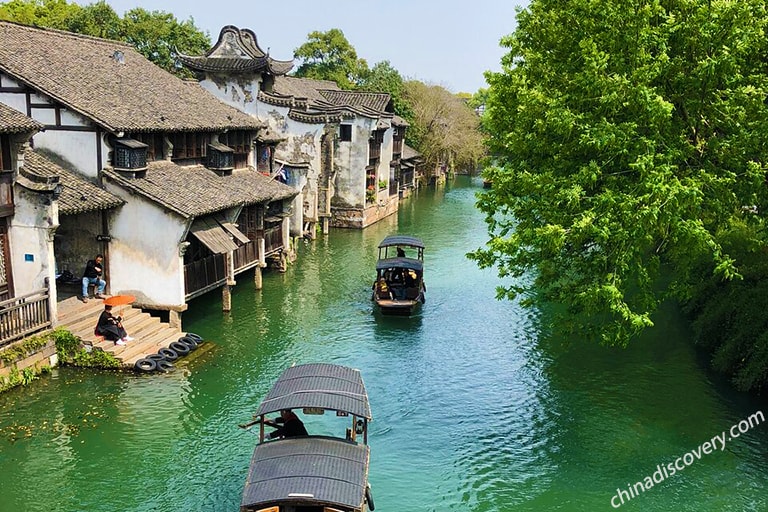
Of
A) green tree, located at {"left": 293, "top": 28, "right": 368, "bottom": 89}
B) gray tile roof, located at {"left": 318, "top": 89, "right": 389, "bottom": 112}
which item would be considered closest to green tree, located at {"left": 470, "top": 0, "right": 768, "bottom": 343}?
gray tile roof, located at {"left": 318, "top": 89, "right": 389, "bottom": 112}

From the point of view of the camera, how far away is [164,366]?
863 inches

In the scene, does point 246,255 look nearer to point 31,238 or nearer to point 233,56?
point 31,238

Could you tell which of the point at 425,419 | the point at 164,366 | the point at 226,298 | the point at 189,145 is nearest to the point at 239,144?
the point at 189,145

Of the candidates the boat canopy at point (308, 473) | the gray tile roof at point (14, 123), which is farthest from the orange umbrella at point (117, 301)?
the boat canopy at point (308, 473)

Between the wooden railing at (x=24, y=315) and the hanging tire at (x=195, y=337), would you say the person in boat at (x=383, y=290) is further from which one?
the wooden railing at (x=24, y=315)

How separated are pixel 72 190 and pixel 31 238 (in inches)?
117

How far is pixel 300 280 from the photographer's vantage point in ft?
115

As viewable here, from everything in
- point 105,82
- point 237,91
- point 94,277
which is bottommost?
point 94,277

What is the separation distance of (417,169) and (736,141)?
217 feet

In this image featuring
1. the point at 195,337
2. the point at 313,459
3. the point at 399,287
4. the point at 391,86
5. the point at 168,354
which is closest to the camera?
the point at 313,459

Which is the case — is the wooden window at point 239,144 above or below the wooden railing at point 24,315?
above

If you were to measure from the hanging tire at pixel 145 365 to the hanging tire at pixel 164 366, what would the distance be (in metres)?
0.14

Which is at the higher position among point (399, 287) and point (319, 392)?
point (319, 392)

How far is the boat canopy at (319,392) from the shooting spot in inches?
564
